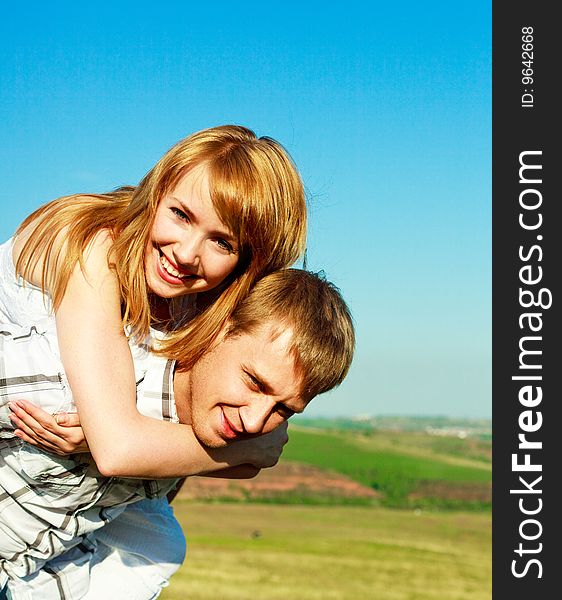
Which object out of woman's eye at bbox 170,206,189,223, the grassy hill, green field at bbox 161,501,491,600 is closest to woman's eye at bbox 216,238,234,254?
woman's eye at bbox 170,206,189,223

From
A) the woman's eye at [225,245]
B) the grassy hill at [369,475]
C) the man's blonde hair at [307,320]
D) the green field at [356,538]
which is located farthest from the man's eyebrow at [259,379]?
the grassy hill at [369,475]

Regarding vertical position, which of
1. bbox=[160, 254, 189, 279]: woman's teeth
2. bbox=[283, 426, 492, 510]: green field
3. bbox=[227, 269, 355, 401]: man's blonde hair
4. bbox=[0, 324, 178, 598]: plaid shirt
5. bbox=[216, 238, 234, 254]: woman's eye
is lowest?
bbox=[283, 426, 492, 510]: green field

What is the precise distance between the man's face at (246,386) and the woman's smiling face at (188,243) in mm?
314

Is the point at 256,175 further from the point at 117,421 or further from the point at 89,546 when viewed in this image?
the point at 89,546

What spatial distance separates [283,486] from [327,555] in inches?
378

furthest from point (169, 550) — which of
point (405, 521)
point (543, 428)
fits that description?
point (405, 521)

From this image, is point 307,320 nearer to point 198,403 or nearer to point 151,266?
point 198,403

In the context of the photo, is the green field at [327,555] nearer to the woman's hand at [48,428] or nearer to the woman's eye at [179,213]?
the woman's hand at [48,428]

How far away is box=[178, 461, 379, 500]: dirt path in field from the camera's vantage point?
73.3 ft

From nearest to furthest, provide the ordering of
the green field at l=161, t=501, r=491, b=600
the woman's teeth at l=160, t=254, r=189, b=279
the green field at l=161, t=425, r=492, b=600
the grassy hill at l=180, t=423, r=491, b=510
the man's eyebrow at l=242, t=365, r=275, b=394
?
the man's eyebrow at l=242, t=365, r=275, b=394 → the woman's teeth at l=160, t=254, r=189, b=279 → the green field at l=161, t=501, r=491, b=600 → the green field at l=161, t=425, r=492, b=600 → the grassy hill at l=180, t=423, r=491, b=510

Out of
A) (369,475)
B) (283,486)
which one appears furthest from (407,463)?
(283,486)

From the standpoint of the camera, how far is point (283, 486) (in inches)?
944

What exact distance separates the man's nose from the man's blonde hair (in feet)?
0.56

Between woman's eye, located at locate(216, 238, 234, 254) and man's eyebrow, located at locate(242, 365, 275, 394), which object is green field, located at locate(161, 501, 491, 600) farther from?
woman's eye, located at locate(216, 238, 234, 254)
